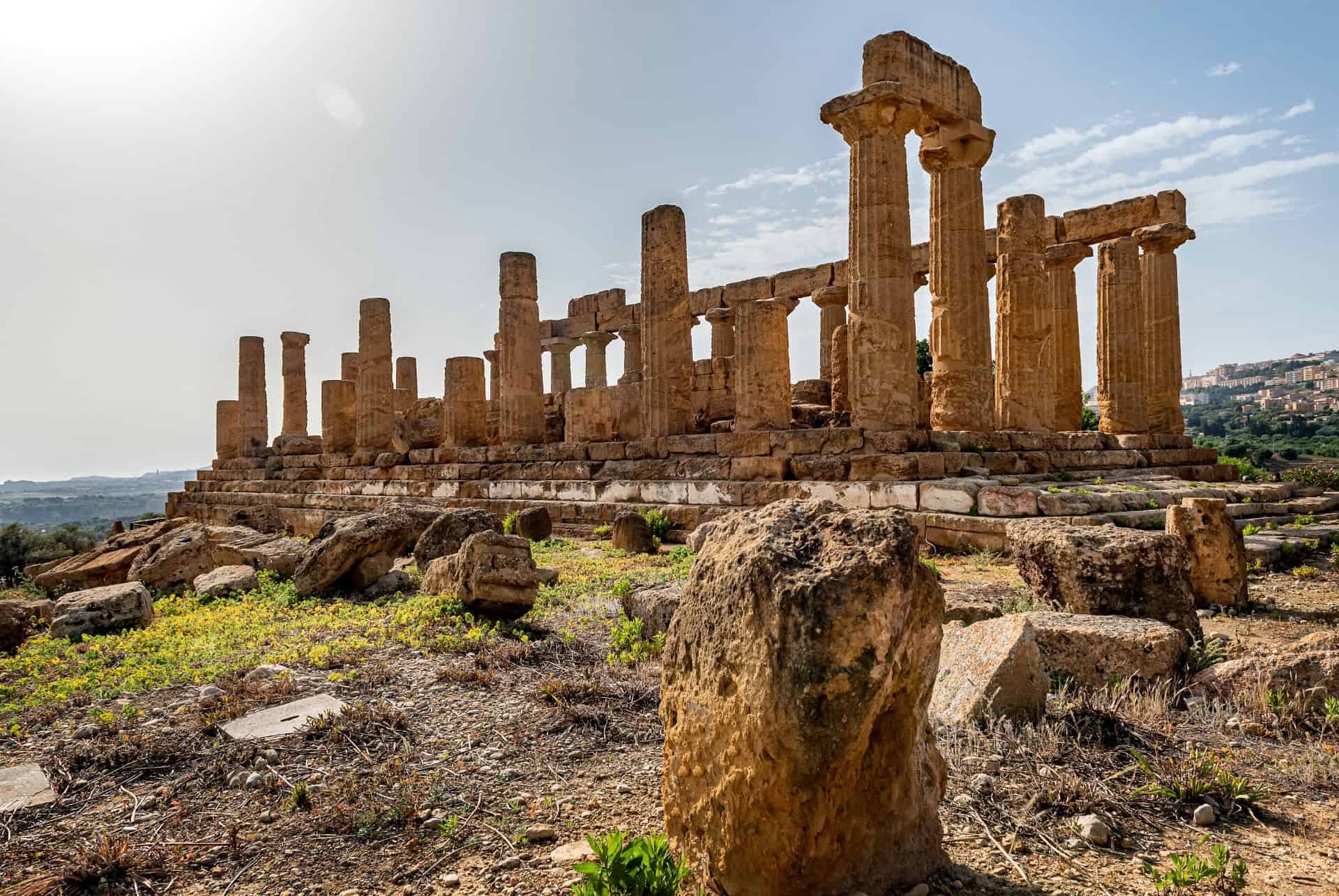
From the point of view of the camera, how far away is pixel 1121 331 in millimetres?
16594

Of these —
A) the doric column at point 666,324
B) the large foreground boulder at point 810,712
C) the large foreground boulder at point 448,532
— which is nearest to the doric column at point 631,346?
the doric column at point 666,324

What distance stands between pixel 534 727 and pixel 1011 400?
12.4 m

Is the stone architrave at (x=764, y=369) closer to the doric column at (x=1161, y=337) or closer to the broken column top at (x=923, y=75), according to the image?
the broken column top at (x=923, y=75)

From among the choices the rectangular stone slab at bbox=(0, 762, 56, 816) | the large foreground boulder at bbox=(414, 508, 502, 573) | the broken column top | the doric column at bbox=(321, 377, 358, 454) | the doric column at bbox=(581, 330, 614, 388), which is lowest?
the rectangular stone slab at bbox=(0, 762, 56, 816)

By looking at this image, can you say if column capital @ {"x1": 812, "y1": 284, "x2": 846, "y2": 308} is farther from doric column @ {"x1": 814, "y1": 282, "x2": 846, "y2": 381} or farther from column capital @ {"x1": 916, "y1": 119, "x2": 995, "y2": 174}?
column capital @ {"x1": 916, "y1": 119, "x2": 995, "y2": 174}

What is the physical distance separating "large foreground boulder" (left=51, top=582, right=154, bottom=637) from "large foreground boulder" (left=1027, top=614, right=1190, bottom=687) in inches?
279

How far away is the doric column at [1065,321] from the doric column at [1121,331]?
497mm

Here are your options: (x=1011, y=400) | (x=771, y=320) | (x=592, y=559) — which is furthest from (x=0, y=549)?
(x=1011, y=400)

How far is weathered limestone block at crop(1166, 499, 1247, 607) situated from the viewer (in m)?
6.41

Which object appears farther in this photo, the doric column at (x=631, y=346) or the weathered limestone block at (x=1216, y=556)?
the doric column at (x=631, y=346)

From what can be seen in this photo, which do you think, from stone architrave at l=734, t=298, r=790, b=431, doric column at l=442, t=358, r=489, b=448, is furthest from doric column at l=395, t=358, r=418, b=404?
stone architrave at l=734, t=298, r=790, b=431

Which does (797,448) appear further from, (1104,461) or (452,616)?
(452,616)

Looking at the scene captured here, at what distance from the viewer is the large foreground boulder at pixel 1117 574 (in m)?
5.08

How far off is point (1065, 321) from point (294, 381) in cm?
2134
